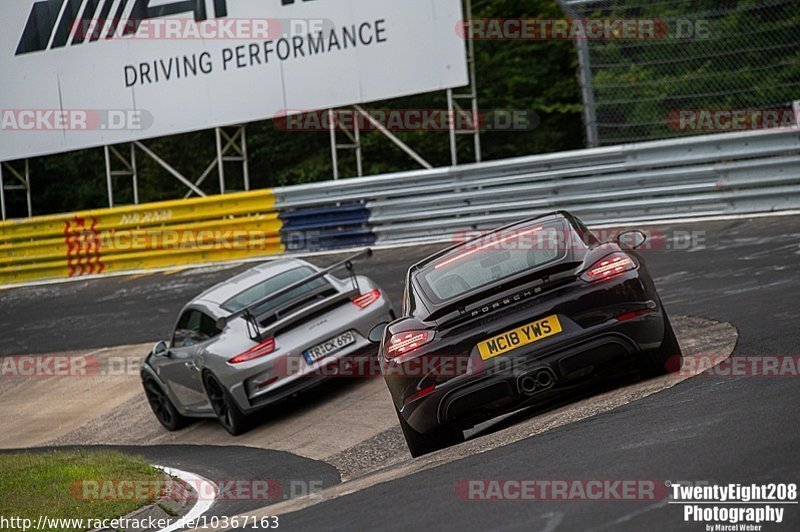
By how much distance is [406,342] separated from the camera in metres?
8.68

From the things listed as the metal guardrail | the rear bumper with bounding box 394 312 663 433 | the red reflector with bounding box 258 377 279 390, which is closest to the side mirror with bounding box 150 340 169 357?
the red reflector with bounding box 258 377 279 390

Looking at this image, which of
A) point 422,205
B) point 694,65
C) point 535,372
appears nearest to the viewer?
point 535,372

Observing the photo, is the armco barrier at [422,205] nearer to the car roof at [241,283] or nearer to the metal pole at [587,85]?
the metal pole at [587,85]

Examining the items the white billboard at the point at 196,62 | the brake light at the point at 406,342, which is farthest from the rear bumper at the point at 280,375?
the white billboard at the point at 196,62

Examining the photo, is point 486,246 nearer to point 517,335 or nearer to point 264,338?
point 517,335

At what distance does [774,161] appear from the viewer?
17172 mm

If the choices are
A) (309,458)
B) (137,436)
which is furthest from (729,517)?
→ (137,436)

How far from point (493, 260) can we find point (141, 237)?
1629cm

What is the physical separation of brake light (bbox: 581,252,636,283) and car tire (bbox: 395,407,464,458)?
1375 millimetres

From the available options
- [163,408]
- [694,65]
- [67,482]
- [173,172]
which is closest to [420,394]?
[67,482]

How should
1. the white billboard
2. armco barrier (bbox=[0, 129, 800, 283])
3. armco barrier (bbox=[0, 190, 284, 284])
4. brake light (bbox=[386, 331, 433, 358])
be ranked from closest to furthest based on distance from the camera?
brake light (bbox=[386, 331, 433, 358]) → armco barrier (bbox=[0, 129, 800, 283]) → the white billboard → armco barrier (bbox=[0, 190, 284, 284])

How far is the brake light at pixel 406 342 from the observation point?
28.1 feet

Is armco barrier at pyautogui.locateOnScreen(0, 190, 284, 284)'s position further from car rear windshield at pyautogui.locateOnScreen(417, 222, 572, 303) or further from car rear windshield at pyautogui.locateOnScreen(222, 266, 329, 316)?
car rear windshield at pyautogui.locateOnScreen(417, 222, 572, 303)

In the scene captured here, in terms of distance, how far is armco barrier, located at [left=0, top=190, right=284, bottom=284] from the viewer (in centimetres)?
2303
